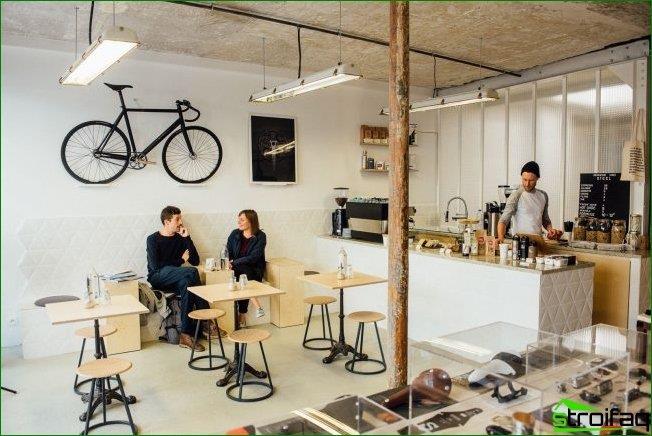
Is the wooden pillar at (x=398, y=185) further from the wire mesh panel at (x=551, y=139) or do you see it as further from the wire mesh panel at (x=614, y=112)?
the wire mesh panel at (x=551, y=139)

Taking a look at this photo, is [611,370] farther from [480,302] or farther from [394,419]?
[480,302]

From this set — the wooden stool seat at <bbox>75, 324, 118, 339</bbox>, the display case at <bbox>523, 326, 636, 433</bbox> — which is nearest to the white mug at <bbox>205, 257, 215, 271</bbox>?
the wooden stool seat at <bbox>75, 324, 118, 339</bbox>

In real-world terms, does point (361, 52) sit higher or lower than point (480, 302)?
higher

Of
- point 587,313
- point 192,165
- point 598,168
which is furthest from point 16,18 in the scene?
point 598,168

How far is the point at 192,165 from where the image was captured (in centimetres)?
635

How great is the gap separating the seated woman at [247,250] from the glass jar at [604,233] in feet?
12.3

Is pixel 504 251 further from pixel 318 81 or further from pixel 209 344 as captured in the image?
pixel 209 344

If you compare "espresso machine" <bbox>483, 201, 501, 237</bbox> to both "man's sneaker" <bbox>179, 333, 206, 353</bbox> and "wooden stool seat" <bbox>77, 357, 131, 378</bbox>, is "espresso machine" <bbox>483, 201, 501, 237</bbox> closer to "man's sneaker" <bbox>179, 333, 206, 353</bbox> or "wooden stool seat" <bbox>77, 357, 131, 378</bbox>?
"man's sneaker" <bbox>179, 333, 206, 353</bbox>

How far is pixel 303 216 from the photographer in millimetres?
7246

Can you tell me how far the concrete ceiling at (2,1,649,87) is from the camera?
15.0ft

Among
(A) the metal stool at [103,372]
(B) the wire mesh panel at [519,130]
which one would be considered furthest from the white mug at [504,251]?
(A) the metal stool at [103,372]

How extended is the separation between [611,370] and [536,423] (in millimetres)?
661

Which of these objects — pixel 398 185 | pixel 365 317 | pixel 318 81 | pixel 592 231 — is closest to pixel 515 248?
pixel 592 231

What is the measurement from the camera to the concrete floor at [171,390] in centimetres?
370
